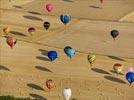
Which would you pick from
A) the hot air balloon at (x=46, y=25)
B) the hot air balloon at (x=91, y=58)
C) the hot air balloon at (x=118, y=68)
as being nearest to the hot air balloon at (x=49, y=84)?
the hot air balloon at (x=91, y=58)

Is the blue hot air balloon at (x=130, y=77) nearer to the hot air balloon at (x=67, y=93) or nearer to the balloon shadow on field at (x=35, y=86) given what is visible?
the hot air balloon at (x=67, y=93)

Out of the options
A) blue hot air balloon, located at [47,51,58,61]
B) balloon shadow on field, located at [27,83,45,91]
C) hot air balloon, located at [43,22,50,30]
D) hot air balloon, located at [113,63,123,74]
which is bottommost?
balloon shadow on field, located at [27,83,45,91]

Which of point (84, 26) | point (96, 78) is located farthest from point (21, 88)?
point (84, 26)

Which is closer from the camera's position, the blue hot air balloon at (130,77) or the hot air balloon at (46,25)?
the blue hot air balloon at (130,77)

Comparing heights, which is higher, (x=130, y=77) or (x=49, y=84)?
(x=130, y=77)

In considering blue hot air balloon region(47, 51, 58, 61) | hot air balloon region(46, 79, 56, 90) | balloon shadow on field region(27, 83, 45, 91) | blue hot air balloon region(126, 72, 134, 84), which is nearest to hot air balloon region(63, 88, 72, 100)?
hot air balloon region(46, 79, 56, 90)

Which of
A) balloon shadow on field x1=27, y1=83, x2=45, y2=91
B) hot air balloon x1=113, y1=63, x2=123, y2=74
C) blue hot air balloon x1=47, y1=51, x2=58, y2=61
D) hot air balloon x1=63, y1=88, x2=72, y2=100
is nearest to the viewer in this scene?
hot air balloon x1=63, y1=88, x2=72, y2=100

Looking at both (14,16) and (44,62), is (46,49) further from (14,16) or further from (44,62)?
(14,16)

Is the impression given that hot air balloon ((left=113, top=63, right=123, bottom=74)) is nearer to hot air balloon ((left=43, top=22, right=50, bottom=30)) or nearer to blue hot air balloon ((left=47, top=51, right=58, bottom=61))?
blue hot air balloon ((left=47, top=51, right=58, bottom=61))

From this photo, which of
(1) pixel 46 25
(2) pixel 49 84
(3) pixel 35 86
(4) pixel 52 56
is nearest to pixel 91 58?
(4) pixel 52 56

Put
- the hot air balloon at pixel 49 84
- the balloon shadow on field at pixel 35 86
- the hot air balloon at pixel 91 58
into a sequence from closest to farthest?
the hot air balloon at pixel 49 84, the balloon shadow on field at pixel 35 86, the hot air balloon at pixel 91 58

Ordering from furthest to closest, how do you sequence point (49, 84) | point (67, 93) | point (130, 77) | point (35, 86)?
point (35, 86), point (130, 77), point (49, 84), point (67, 93)

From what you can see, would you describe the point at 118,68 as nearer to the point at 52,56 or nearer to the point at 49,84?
the point at 52,56
